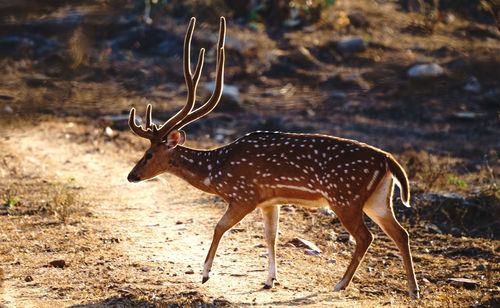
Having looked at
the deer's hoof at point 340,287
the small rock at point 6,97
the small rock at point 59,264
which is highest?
the deer's hoof at point 340,287

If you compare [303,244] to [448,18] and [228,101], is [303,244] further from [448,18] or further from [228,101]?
[448,18]

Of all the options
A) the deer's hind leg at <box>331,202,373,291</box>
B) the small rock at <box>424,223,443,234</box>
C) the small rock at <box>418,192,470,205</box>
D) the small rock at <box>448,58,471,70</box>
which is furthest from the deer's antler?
the small rock at <box>448,58,471,70</box>

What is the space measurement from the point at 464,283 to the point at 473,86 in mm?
10388

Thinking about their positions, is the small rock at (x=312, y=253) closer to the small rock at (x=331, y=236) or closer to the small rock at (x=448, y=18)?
the small rock at (x=331, y=236)

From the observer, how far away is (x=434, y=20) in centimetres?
1931

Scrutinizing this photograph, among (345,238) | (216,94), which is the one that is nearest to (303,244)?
(345,238)

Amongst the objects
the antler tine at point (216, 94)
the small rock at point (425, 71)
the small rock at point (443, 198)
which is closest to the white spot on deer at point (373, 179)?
the antler tine at point (216, 94)

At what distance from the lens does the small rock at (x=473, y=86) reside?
607 inches

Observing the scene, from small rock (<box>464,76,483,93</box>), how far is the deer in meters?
10.5

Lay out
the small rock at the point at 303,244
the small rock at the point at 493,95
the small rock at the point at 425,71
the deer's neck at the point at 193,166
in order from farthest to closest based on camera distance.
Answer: the small rock at the point at 425,71 → the small rock at the point at 493,95 → the small rock at the point at 303,244 → the deer's neck at the point at 193,166

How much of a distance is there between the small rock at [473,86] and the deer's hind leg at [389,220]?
34.9 feet

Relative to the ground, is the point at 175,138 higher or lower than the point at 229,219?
higher

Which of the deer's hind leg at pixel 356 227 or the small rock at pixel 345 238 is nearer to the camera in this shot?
the deer's hind leg at pixel 356 227

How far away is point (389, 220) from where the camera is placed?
19.2 ft
